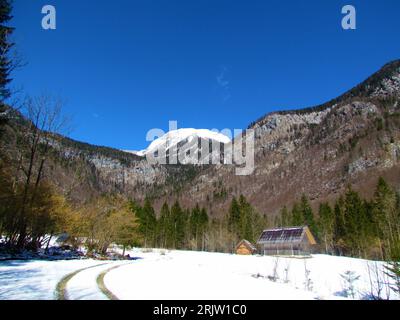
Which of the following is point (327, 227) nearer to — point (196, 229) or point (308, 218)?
point (308, 218)

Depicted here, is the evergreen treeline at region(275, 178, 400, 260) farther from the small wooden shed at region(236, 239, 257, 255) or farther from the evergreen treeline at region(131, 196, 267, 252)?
the small wooden shed at region(236, 239, 257, 255)

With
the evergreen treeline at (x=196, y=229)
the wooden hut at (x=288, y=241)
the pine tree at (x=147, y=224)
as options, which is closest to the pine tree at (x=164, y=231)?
the evergreen treeline at (x=196, y=229)

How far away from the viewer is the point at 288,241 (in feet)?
219

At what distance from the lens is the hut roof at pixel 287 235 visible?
65938 millimetres

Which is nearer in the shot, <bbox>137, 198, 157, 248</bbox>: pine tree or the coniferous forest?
the coniferous forest

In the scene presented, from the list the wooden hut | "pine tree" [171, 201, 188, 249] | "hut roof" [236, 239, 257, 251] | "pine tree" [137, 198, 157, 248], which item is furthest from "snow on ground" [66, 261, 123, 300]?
"pine tree" [171, 201, 188, 249]

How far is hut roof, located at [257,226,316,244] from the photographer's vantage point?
65938 mm

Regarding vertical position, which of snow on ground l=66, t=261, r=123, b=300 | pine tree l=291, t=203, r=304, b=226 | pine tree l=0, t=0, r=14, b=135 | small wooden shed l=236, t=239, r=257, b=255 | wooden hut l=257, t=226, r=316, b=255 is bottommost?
small wooden shed l=236, t=239, r=257, b=255

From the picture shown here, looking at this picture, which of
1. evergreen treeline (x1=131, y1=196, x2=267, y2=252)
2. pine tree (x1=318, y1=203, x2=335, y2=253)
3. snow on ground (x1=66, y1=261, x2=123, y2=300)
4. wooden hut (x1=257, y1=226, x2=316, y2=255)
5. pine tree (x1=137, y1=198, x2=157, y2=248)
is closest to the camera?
snow on ground (x1=66, y1=261, x2=123, y2=300)

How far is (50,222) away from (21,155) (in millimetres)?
7020

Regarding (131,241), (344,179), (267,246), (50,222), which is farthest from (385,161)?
(50,222)

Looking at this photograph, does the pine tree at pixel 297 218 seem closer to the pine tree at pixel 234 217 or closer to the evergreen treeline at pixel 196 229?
the evergreen treeline at pixel 196 229
